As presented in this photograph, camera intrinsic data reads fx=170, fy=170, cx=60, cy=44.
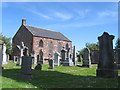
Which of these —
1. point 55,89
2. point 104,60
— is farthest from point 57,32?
point 55,89

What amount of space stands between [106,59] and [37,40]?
3662cm

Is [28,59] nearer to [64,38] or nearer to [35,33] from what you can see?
[35,33]

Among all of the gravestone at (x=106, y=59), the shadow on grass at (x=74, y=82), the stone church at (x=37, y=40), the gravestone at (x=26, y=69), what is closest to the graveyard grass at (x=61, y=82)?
the shadow on grass at (x=74, y=82)

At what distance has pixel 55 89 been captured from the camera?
6.70m

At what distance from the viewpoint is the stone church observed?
45562 mm

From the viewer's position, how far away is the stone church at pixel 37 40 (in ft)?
149

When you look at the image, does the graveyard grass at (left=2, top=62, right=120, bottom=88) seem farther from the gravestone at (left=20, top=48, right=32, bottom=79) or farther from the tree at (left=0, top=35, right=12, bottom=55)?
the tree at (left=0, top=35, right=12, bottom=55)

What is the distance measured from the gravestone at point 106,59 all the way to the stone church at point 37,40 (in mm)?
34828

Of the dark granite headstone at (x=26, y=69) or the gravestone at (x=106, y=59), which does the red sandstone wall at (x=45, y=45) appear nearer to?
the dark granite headstone at (x=26, y=69)

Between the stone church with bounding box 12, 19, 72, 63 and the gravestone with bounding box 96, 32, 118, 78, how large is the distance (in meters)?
34.8

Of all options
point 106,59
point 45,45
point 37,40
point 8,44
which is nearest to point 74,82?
point 106,59

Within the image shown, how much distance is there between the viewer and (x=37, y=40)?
4619 centimetres

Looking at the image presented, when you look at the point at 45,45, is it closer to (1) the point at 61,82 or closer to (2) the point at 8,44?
(2) the point at 8,44

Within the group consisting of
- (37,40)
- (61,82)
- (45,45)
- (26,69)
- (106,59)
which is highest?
(37,40)
